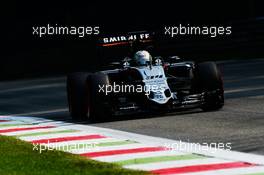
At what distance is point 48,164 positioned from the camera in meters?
10.7

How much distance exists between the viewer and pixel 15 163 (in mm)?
10883

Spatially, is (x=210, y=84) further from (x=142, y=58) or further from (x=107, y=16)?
(x=107, y=16)

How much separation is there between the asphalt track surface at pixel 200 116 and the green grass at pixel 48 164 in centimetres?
171

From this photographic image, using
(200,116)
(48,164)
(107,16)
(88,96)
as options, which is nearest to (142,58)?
(88,96)

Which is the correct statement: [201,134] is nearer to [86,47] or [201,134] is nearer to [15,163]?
[15,163]

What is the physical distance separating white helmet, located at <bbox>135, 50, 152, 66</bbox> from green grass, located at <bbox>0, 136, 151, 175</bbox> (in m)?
4.29

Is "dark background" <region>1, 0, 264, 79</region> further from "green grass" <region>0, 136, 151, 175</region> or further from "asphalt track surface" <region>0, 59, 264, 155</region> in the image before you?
"green grass" <region>0, 136, 151, 175</region>

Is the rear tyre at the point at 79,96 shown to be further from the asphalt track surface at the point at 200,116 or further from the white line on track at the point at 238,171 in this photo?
the white line on track at the point at 238,171

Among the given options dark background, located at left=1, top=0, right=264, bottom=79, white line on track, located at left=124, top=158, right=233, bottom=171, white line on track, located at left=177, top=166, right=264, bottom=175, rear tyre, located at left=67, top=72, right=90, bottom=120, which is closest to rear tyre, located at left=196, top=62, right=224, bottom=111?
rear tyre, located at left=67, top=72, right=90, bottom=120

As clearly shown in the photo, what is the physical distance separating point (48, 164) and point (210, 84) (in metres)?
5.44

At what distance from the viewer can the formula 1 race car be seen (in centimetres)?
1523

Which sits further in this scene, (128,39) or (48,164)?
(128,39)

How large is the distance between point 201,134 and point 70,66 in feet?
67.6

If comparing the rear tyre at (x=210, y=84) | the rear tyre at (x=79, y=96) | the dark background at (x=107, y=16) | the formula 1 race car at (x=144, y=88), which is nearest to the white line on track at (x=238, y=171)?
the formula 1 race car at (x=144, y=88)
